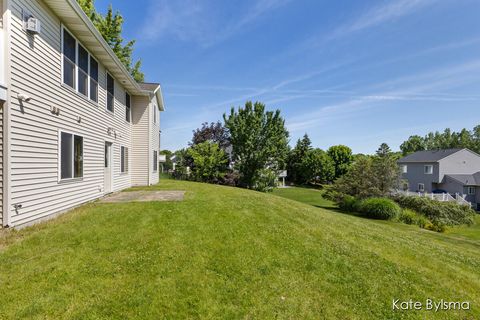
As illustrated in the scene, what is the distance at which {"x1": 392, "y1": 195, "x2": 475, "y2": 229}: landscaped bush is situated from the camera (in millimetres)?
15375

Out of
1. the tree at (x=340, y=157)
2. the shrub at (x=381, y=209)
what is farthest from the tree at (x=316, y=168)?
the shrub at (x=381, y=209)

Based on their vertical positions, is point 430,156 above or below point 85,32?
below

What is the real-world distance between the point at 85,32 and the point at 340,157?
4700 cm

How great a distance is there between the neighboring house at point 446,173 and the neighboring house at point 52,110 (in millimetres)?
33225

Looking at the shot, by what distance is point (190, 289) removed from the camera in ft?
10.8

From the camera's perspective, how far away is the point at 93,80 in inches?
316

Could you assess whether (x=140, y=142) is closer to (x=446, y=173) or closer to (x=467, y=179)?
(x=467, y=179)

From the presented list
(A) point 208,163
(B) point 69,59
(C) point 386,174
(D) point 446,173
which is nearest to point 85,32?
(B) point 69,59

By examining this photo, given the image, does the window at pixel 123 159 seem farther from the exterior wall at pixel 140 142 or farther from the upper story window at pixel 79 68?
the upper story window at pixel 79 68

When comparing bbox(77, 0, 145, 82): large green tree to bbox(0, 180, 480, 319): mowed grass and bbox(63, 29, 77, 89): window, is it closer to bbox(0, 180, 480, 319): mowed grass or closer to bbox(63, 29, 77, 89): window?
bbox(63, 29, 77, 89): window

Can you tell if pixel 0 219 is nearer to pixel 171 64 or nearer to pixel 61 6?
pixel 61 6

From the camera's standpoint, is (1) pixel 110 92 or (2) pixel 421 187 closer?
(1) pixel 110 92

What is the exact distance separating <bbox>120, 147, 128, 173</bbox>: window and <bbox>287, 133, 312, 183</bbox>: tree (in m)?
36.2

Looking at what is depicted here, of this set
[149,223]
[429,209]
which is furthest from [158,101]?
[429,209]
